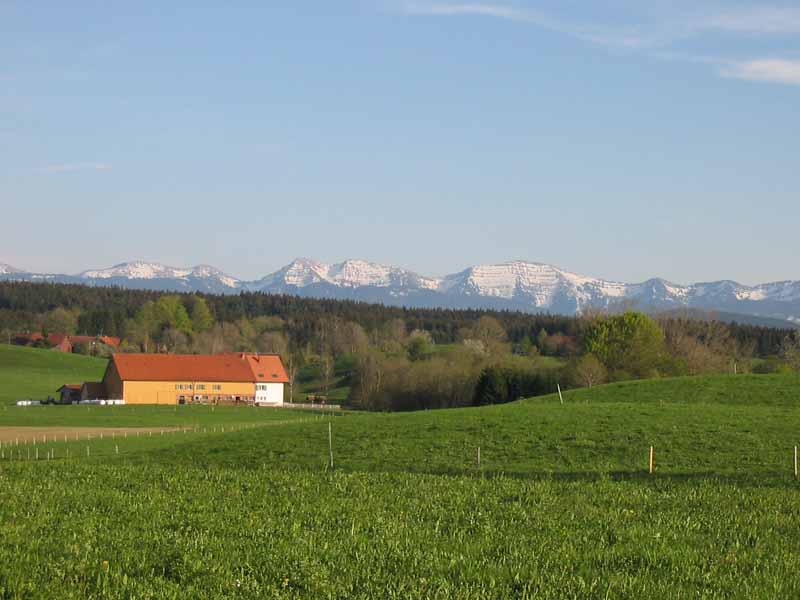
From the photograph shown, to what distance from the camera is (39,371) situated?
534 ft

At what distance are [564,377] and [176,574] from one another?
94.2 meters

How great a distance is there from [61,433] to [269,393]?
6710 cm

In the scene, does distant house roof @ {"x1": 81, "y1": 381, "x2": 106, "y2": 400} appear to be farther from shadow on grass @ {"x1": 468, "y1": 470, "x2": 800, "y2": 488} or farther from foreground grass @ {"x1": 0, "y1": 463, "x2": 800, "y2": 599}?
foreground grass @ {"x1": 0, "y1": 463, "x2": 800, "y2": 599}

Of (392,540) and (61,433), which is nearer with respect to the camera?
(392,540)

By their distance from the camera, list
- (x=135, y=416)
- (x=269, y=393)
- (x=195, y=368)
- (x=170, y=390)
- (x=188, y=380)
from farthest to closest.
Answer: (x=269, y=393) → (x=195, y=368) → (x=188, y=380) → (x=170, y=390) → (x=135, y=416)

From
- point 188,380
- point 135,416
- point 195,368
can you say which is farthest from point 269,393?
point 135,416

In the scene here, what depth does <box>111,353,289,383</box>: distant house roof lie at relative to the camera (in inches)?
5202

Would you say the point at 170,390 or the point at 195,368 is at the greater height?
the point at 195,368

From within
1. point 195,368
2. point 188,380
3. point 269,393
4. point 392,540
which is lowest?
point 269,393

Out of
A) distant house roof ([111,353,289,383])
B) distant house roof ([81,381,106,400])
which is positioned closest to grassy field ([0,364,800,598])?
distant house roof ([111,353,289,383])

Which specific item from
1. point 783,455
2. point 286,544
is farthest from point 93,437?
point 286,544

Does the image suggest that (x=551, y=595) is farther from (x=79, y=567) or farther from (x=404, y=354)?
(x=404, y=354)

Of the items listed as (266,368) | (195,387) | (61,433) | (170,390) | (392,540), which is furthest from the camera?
(266,368)

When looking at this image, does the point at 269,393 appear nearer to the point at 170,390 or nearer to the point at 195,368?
the point at 195,368
